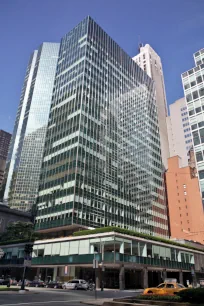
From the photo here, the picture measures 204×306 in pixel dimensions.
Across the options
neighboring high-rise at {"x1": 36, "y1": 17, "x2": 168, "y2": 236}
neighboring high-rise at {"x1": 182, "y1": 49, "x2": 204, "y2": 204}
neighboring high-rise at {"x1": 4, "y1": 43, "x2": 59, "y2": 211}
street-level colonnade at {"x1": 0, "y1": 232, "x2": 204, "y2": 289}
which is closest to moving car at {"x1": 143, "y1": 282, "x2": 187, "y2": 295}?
street-level colonnade at {"x1": 0, "y1": 232, "x2": 204, "y2": 289}

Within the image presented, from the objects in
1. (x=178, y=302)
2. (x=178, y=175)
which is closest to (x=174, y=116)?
(x=178, y=175)

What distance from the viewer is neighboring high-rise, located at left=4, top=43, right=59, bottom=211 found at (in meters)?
134

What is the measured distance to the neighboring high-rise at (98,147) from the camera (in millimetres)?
66625

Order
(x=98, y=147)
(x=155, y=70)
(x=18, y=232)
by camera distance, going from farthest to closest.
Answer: (x=155, y=70), (x=98, y=147), (x=18, y=232)

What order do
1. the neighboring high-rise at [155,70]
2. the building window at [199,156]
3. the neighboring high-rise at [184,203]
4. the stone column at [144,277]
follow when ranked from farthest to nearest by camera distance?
the neighboring high-rise at [155,70], the neighboring high-rise at [184,203], the stone column at [144,277], the building window at [199,156]

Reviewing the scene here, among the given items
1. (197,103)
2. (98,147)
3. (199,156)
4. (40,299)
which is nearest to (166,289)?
(40,299)

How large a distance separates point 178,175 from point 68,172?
189ft

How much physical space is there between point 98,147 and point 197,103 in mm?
32361

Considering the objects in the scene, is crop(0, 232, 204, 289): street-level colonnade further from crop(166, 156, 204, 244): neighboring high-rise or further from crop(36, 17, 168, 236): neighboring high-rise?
crop(166, 156, 204, 244): neighboring high-rise

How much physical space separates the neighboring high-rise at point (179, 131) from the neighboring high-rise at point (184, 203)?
108ft

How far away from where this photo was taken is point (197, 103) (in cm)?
4997

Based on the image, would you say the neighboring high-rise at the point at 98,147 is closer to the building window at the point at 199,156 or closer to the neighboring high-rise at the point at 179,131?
the building window at the point at 199,156

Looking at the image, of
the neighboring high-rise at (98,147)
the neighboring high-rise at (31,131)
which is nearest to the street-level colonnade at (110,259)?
the neighboring high-rise at (98,147)

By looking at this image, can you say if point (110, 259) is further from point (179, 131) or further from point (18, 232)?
point (179, 131)
